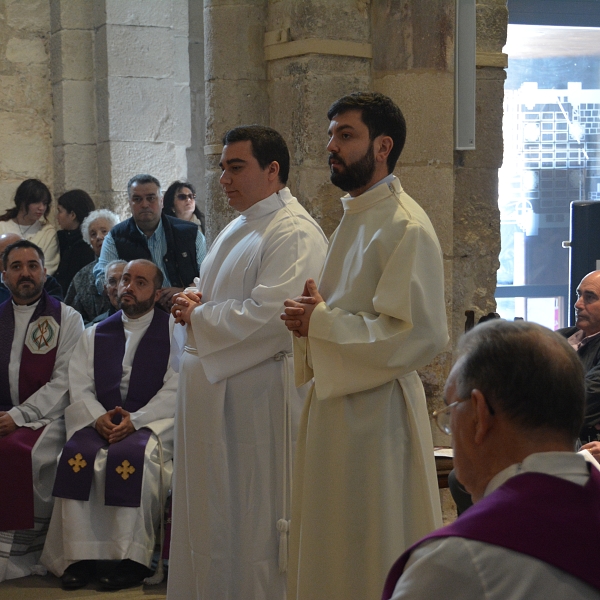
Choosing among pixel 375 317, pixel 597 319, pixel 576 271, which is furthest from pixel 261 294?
pixel 576 271

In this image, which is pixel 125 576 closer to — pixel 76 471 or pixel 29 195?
pixel 76 471

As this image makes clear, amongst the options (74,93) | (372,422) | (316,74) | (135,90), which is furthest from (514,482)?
(74,93)

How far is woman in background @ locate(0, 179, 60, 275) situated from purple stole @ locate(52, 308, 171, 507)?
5.63ft

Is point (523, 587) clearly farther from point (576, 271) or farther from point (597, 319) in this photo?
point (576, 271)

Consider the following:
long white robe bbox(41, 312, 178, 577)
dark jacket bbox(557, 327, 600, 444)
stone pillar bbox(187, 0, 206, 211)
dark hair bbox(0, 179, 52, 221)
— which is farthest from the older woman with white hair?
dark jacket bbox(557, 327, 600, 444)

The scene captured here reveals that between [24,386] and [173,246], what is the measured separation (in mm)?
1203

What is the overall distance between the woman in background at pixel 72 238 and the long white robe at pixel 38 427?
1.28 metres

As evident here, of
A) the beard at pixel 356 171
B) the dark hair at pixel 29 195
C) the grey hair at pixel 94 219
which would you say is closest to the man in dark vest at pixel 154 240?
the grey hair at pixel 94 219

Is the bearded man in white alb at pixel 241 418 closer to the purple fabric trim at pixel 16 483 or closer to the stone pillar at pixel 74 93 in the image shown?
the purple fabric trim at pixel 16 483

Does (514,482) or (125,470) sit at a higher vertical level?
(514,482)

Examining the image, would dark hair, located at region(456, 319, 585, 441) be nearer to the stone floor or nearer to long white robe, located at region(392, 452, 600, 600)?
long white robe, located at region(392, 452, 600, 600)

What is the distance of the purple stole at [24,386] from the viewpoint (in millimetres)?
4258

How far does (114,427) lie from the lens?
4.32 meters

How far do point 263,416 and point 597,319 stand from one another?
1.81 metres
